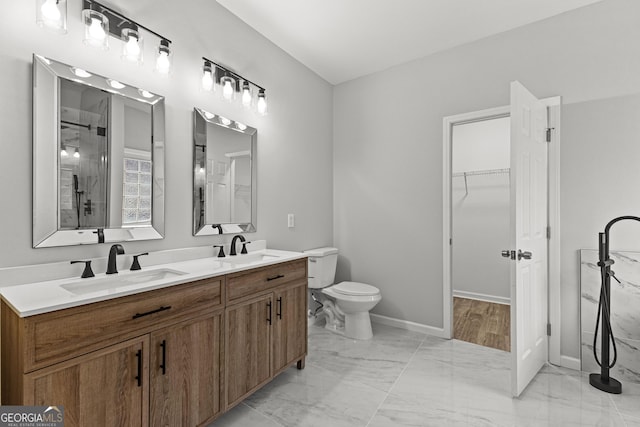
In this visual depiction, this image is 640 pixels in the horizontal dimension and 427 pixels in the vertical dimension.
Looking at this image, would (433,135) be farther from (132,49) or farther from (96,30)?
(96,30)

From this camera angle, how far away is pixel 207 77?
2.04 m

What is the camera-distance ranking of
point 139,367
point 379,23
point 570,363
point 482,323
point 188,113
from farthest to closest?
point 482,323 < point 379,23 < point 570,363 < point 188,113 < point 139,367

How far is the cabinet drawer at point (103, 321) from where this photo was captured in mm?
1004

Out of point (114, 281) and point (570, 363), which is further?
point (570, 363)

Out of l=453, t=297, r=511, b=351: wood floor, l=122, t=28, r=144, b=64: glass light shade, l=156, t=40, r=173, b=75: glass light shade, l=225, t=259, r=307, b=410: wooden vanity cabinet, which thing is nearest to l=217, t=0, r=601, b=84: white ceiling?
l=156, t=40, r=173, b=75: glass light shade

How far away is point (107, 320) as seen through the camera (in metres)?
1.17

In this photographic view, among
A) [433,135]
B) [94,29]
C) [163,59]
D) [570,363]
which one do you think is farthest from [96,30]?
[570,363]

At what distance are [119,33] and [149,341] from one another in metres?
1.59

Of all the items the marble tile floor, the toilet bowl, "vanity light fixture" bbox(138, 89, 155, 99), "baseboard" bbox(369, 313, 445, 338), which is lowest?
the marble tile floor

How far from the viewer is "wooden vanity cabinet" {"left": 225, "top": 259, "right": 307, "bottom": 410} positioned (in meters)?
1.68

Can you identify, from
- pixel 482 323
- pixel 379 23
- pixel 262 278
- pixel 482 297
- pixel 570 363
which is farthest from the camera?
pixel 482 297

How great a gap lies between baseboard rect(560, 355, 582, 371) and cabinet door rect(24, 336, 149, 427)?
2785mm

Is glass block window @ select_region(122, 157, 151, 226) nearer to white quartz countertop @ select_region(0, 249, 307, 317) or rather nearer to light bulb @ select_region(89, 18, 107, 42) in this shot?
white quartz countertop @ select_region(0, 249, 307, 317)

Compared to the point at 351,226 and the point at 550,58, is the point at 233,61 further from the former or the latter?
the point at 550,58
